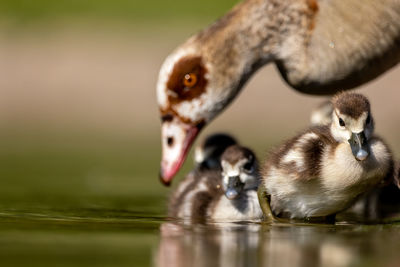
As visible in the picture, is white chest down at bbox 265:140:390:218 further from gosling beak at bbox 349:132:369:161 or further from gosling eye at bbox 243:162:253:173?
gosling eye at bbox 243:162:253:173

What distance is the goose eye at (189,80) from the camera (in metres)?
6.28

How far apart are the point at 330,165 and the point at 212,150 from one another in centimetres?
192

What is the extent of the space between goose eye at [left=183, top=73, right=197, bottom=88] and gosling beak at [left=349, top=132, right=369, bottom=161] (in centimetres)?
141

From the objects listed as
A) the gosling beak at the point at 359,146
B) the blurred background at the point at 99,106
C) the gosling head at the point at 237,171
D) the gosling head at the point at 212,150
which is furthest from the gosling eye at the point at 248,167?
the gosling head at the point at 212,150

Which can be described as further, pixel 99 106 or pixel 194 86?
pixel 99 106

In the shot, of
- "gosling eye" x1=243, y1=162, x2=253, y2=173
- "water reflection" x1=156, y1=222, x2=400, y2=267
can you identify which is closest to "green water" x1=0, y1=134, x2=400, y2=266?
"water reflection" x1=156, y1=222, x2=400, y2=267

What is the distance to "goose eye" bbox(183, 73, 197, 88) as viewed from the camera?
20.6ft

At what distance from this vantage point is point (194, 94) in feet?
20.7

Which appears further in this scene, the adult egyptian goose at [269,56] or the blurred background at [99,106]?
the blurred background at [99,106]

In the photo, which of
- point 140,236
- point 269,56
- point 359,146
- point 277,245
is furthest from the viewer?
point 269,56

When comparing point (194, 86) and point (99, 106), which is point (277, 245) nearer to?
point (194, 86)

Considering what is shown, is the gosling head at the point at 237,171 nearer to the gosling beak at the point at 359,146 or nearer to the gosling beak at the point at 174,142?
the gosling beak at the point at 174,142

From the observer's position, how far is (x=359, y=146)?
5008 mm

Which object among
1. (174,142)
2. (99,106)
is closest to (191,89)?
(174,142)
